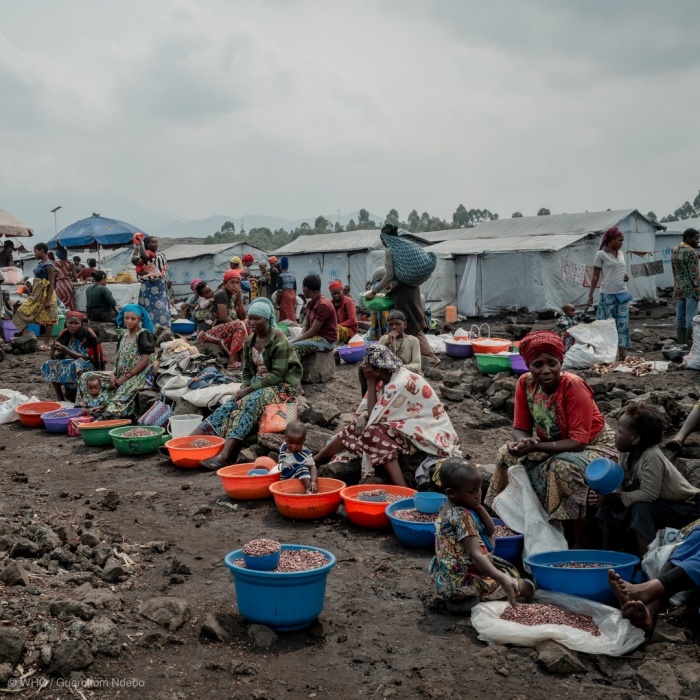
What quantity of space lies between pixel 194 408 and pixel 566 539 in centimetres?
490

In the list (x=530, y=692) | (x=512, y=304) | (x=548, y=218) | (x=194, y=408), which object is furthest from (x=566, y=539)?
(x=548, y=218)

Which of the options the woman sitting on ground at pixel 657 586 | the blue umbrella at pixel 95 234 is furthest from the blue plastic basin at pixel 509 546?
the blue umbrella at pixel 95 234

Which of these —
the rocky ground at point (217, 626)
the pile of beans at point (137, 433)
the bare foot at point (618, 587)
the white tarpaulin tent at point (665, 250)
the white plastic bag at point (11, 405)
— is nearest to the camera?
the rocky ground at point (217, 626)

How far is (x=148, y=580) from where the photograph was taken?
4195mm

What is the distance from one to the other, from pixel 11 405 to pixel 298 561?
23.1 feet

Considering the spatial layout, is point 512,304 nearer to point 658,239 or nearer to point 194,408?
point 658,239

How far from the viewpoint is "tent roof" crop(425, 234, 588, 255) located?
2183 cm

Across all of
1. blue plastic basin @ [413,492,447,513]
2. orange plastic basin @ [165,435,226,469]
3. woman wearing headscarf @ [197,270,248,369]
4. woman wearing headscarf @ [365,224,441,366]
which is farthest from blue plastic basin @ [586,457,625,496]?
woman wearing headscarf @ [197,270,248,369]

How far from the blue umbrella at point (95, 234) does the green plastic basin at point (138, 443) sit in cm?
1339

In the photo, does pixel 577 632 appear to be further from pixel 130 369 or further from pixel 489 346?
pixel 489 346

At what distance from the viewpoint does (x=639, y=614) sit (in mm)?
3295

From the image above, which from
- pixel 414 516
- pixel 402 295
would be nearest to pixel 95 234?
pixel 402 295

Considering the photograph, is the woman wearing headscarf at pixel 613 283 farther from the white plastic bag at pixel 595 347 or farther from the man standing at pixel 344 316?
the man standing at pixel 344 316

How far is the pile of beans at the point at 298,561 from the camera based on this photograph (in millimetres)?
3648
